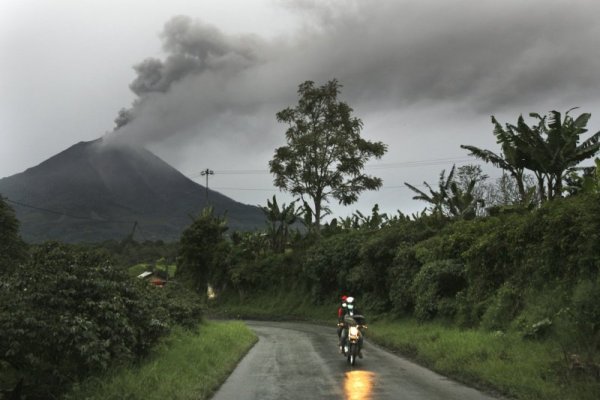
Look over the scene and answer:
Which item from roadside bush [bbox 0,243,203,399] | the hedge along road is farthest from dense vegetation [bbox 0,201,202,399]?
the hedge along road

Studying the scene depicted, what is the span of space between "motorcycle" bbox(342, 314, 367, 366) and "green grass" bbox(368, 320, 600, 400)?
169 centimetres

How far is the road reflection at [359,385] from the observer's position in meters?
9.22

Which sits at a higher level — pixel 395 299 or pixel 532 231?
pixel 532 231

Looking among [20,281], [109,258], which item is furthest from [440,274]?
[20,281]

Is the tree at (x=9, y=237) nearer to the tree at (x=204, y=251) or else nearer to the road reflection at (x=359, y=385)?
the tree at (x=204, y=251)

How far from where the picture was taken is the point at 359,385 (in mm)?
10359

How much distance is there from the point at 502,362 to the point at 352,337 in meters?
4.12

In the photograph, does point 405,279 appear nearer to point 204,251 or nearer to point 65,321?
point 65,321

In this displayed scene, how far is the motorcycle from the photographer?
13688 mm

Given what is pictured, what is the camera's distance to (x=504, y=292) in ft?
50.4

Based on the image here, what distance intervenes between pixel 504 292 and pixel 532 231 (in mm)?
1859

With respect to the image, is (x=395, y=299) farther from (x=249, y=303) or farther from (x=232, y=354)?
(x=249, y=303)

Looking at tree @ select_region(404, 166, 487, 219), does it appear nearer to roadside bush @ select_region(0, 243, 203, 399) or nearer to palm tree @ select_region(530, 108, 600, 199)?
palm tree @ select_region(530, 108, 600, 199)

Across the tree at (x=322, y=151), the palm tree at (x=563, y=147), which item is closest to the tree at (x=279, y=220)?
the tree at (x=322, y=151)
